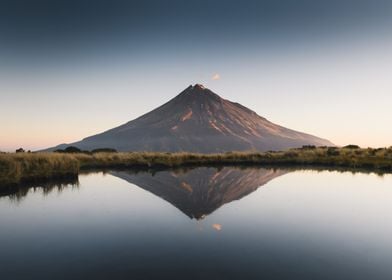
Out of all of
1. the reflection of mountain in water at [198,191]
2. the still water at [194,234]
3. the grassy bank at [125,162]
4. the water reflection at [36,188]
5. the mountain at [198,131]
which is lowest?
the still water at [194,234]

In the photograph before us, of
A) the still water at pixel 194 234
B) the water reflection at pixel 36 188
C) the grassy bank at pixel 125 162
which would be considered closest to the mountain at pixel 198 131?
the grassy bank at pixel 125 162

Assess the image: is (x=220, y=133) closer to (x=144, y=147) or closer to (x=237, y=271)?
(x=144, y=147)

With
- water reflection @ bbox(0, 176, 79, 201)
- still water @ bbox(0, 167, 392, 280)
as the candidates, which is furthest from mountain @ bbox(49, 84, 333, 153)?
still water @ bbox(0, 167, 392, 280)

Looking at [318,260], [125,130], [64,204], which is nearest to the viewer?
[318,260]

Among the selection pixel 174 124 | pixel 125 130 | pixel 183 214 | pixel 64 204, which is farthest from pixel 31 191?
pixel 125 130

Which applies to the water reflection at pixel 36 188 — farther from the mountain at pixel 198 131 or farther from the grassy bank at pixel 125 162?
the mountain at pixel 198 131

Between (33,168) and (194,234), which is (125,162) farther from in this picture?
(194,234)
